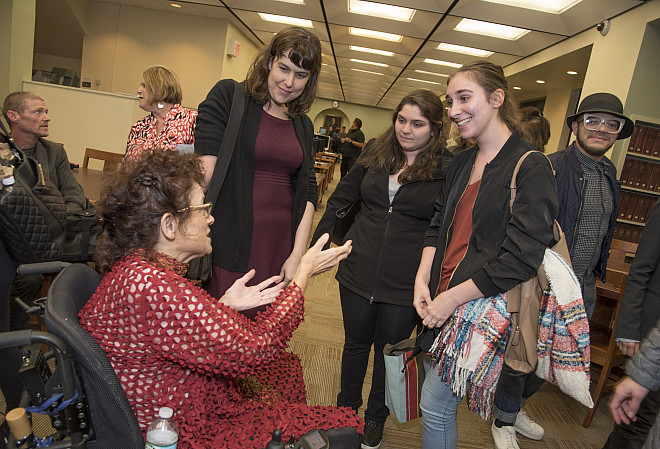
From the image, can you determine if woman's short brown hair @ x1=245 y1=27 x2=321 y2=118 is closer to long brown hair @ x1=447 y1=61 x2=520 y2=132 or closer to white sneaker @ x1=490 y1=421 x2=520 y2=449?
long brown hair @ x1=447 y1=61 x2=520 y2=132

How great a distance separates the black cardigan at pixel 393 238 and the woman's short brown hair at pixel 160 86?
160 cm

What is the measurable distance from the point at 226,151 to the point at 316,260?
1.90 ft

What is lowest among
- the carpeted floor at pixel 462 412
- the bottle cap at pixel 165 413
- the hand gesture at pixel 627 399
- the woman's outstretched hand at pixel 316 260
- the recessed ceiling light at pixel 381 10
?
the carpeted floor at pixel 462 412

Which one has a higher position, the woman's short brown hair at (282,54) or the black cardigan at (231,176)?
the woman's short brown hair at (282,54)

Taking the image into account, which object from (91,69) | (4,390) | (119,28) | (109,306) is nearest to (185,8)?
(119,28)

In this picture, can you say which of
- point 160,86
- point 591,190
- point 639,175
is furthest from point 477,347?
point 639,175

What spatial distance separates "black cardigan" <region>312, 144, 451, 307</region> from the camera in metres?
1.78

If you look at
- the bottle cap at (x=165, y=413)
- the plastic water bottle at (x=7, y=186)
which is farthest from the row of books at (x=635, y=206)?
the plastic water bottle at (x=7, y=186)

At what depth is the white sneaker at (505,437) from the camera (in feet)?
6.89

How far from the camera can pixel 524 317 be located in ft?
4.19

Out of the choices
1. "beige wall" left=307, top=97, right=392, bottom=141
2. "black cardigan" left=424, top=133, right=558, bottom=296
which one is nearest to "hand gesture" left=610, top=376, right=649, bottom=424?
"black cardigan" left=424, top=133, right=558, bottom=296

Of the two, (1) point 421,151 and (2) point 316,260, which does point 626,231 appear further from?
(2) point 316,260

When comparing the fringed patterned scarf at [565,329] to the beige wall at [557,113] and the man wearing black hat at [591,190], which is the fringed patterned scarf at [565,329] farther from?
the beige wall at [557,113]

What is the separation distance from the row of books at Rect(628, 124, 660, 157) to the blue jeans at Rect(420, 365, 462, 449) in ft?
12.5
